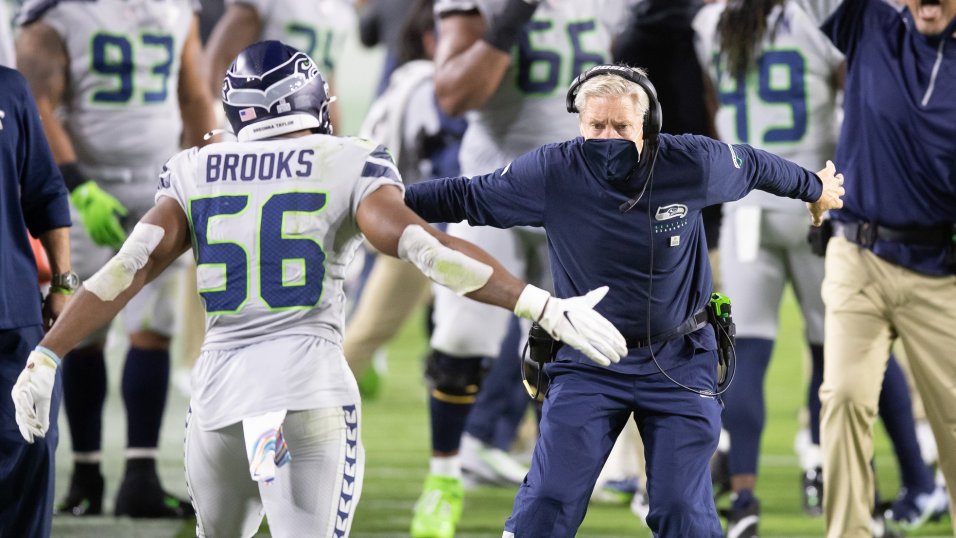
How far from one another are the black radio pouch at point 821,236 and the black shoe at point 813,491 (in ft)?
3.45

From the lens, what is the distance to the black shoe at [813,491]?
5.56 metres

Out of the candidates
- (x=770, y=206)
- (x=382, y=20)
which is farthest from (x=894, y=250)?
(x=382, y=20)

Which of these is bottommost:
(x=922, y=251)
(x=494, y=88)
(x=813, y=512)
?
(x=813, y=512)

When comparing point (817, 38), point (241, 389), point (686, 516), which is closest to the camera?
point (241, 389)

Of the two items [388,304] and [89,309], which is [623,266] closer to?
[89,309]

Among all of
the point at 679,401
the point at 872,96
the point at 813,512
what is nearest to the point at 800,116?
the point at 872,96

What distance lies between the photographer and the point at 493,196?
3.79 m

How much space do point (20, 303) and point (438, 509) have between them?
1.86 m

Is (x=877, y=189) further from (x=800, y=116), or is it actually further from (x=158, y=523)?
(x=158, y=523)

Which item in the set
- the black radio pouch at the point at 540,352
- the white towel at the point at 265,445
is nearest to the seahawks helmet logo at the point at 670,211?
the black radio pouch at the point at 540,352

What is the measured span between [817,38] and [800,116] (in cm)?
28

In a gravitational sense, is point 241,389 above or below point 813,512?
above

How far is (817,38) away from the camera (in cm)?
536

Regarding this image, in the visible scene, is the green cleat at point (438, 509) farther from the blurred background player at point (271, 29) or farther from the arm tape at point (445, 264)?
the blurred background player at point (271, 29)
